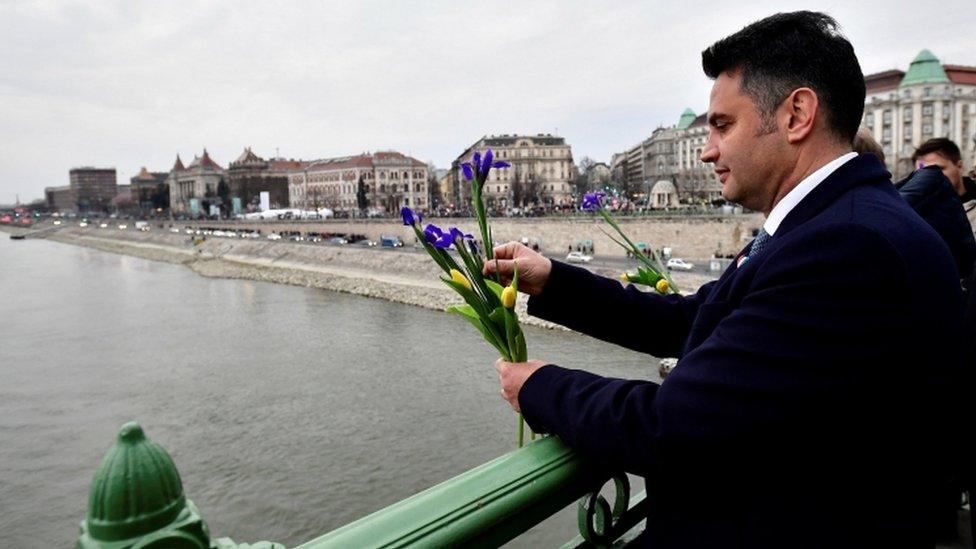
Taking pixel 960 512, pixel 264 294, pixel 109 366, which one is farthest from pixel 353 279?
pixel 960 512

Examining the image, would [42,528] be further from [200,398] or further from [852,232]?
[852,232]

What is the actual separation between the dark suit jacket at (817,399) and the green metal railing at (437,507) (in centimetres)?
14

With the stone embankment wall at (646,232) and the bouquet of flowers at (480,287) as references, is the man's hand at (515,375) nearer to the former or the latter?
the bouquet of flowers at (480,287)

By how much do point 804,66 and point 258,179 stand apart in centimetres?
11464

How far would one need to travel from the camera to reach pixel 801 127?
133 centimetres

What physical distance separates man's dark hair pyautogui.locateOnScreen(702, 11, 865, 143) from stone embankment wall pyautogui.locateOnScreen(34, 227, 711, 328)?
919 inches

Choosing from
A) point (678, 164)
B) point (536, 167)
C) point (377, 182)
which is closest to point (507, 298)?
point (536, 167)

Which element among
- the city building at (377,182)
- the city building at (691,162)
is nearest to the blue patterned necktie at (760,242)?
the city building at (691,162)

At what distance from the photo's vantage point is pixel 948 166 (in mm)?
3650

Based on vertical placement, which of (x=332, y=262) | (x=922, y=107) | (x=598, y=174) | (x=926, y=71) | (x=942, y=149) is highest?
(x=926, y=71)

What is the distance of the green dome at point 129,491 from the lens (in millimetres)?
822

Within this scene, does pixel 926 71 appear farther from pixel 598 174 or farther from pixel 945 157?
pixel 945 157

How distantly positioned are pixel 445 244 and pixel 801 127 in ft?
2.58

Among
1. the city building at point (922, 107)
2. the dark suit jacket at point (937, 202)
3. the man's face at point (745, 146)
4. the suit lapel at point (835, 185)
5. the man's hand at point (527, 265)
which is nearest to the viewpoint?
the suit lapel at point (835, 185)
